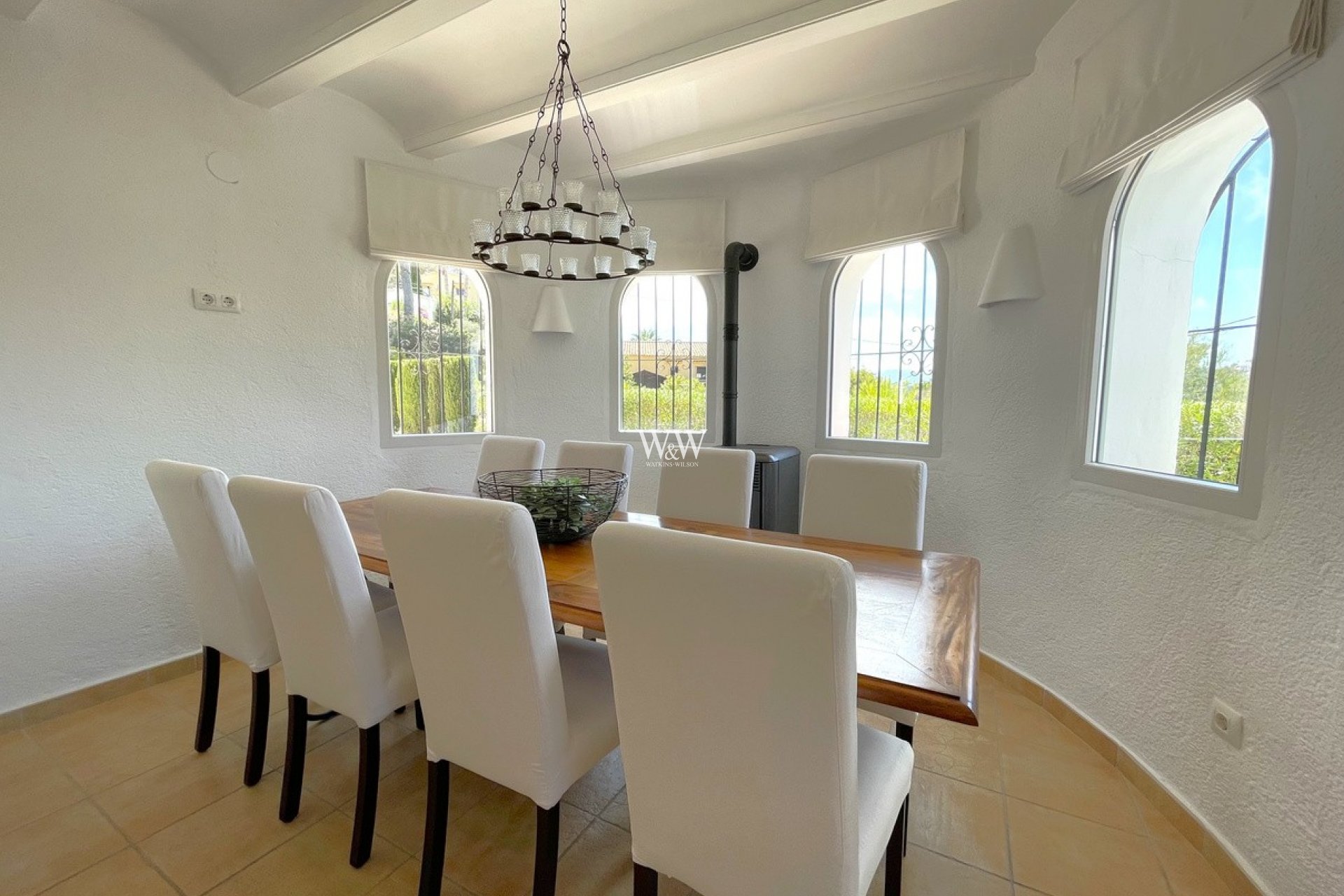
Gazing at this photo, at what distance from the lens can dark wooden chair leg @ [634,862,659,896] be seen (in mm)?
1064

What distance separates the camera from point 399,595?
1218 mm

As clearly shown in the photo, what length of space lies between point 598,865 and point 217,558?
1364mm

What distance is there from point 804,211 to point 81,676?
387cm

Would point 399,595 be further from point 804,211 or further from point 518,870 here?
point 804,211

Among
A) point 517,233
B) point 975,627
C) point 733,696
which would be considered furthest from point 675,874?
point 517,233

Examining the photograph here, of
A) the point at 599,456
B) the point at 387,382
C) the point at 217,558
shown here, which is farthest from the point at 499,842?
the point at 387,382

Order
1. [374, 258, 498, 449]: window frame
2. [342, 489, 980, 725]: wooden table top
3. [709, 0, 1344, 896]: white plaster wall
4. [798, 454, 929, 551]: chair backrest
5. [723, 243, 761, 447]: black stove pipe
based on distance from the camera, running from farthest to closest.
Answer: [723, 243, 761, 447]: black stove pipe
[374, 258, 498, 449]: window frame
[798, 454, 929, 551]: chair backrest
[709, 0, 1344, 896]: white plaster wall
[342, 489, 980, 725]: wooden table top

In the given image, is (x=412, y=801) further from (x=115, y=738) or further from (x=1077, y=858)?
(x=1077, y=858)

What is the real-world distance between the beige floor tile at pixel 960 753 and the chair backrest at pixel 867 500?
61 centimetres

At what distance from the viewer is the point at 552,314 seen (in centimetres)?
340

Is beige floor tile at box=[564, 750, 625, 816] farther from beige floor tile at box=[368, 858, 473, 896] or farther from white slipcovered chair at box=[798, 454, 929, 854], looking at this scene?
white slipcovered chair at box=[798, 454, 929, 854]

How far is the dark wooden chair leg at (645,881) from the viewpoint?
3.49 ft

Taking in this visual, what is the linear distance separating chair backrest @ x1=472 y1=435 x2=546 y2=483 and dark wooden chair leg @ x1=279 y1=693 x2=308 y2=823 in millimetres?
1176
